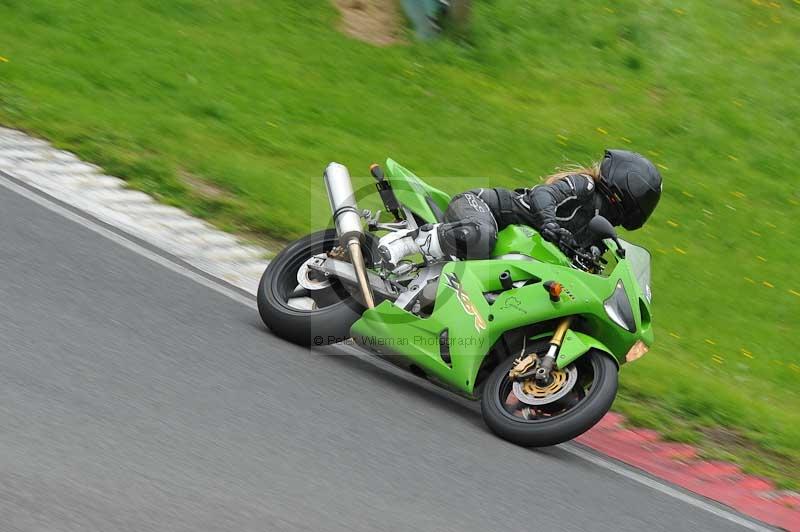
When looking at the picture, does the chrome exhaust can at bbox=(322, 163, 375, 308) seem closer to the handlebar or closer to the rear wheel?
the rear wheel

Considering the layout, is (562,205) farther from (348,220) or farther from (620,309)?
(348,220)

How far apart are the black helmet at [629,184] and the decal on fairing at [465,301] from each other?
1072 millimetres

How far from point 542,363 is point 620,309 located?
527 millimetres

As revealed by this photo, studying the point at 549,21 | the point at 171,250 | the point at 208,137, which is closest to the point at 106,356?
the point at 171,250

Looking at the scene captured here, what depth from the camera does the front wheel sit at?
6.02m

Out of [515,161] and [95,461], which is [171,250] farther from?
[515,161]

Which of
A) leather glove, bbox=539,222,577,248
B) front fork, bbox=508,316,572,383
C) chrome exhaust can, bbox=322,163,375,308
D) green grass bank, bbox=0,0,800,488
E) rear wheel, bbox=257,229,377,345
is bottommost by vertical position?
green grass bank, bbox=0,0,800,488

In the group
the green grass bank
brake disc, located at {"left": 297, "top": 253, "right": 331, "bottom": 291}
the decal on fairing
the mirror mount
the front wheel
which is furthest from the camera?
the green grass bank

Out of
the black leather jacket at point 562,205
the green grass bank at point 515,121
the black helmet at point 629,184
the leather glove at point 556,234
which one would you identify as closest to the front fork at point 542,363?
the leather glove at point 556,234

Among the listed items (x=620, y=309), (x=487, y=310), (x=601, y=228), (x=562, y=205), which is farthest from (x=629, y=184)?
(x=487, y=310)

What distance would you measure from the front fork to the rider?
0.59 metres

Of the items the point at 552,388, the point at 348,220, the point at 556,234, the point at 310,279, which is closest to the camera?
the point at 552,388

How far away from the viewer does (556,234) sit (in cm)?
664

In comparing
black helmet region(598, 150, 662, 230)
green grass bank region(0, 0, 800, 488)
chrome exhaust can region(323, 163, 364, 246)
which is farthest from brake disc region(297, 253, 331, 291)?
green grass bank region(0, 0, 800, 488)
